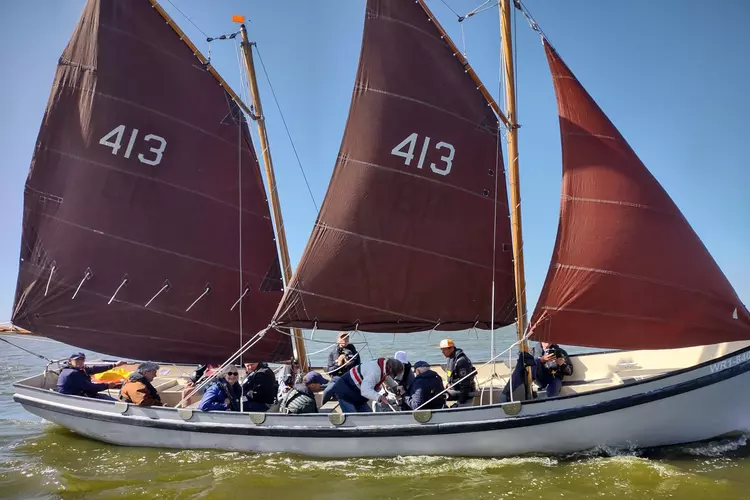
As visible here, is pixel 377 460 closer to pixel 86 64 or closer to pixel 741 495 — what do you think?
pixel 741 495

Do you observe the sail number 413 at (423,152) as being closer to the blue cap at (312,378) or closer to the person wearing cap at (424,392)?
the person wearing cap at (424,392)

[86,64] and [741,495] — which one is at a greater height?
[86,64]

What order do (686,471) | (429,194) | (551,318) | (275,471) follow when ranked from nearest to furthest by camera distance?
(686,471), (275,471), (551,318), (429,194)

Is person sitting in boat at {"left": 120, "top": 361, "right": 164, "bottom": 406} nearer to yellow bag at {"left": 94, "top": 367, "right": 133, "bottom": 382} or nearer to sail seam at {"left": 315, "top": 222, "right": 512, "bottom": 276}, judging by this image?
yellow bag at {"left": 94, "top": 367, "right": 133, "bottom": 382}

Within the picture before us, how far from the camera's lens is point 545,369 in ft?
32.9

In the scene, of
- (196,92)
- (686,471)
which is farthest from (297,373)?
(686,471)

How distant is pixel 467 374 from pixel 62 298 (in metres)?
9.39

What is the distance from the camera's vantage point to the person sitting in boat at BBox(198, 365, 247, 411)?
9695mm

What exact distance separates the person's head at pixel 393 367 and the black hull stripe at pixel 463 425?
94cm

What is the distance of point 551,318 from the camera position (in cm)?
903

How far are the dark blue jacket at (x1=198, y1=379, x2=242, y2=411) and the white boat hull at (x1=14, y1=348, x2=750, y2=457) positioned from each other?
15.2 inches

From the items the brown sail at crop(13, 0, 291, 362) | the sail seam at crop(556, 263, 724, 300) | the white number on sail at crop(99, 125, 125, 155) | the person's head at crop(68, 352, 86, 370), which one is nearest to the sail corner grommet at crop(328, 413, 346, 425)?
the brown sail at crop(13, 0, 291, 362)

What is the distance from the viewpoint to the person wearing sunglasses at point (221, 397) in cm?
970

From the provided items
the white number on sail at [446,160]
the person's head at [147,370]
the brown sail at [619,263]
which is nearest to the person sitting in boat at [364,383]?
the brown sail at [619,263]
